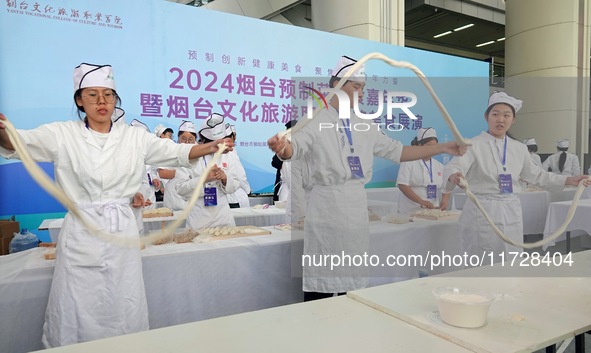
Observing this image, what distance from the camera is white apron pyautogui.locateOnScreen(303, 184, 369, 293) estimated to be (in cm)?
212

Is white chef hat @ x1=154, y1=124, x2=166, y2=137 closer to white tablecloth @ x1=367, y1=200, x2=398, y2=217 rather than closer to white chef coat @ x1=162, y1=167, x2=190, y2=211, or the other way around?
white chef coat @ x1=162, y1=167, x2=190, y2=211

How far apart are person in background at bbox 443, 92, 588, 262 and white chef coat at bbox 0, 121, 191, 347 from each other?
6.14ft

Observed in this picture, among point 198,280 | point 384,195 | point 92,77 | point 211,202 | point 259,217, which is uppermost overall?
point 92,77

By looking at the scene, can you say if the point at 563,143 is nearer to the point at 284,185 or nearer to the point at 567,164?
the point at 567,164

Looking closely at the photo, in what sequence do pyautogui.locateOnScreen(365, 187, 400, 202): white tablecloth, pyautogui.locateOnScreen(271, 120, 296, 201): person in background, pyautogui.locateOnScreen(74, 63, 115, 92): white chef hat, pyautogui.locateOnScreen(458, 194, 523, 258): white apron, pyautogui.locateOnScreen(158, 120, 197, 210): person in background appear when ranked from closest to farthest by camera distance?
pyautogui.locateOnScreen(74, 63, 115, 92): white chef hat < pyautogui.locateOnScreen(458, 194, 523, 258): white apron < pyautogui.locateOnScreen(158, 120, 197, 210): person in background < pyautogui.locateOnScreen(365, 187, 400, 202): white tablecloth < pyautogui.locateOnScreen(271, 120, 296, 201): person in background

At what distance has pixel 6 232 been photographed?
292cm

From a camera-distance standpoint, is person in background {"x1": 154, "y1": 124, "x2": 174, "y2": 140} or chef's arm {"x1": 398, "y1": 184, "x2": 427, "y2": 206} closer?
chef's arm {"x1": 398, "y1": 184, "x2": 427, "y2": 206}

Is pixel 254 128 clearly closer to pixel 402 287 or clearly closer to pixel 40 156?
pixel 40 156

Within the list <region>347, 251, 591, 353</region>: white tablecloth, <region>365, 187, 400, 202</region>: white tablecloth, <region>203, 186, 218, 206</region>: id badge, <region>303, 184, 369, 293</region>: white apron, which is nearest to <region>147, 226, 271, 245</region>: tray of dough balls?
<region>203, 186, 218, 206</region>: id badge

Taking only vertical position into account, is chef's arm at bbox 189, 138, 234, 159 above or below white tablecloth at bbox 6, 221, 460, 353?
above

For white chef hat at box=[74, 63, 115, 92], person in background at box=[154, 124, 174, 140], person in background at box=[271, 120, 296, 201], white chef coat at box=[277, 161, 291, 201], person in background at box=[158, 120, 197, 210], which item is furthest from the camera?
person in background at box=[271, 120, 296, 201]

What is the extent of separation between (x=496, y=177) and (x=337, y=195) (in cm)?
107

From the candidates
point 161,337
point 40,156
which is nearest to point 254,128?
point 40,156

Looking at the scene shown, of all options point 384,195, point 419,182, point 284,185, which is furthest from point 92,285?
point 384,195
